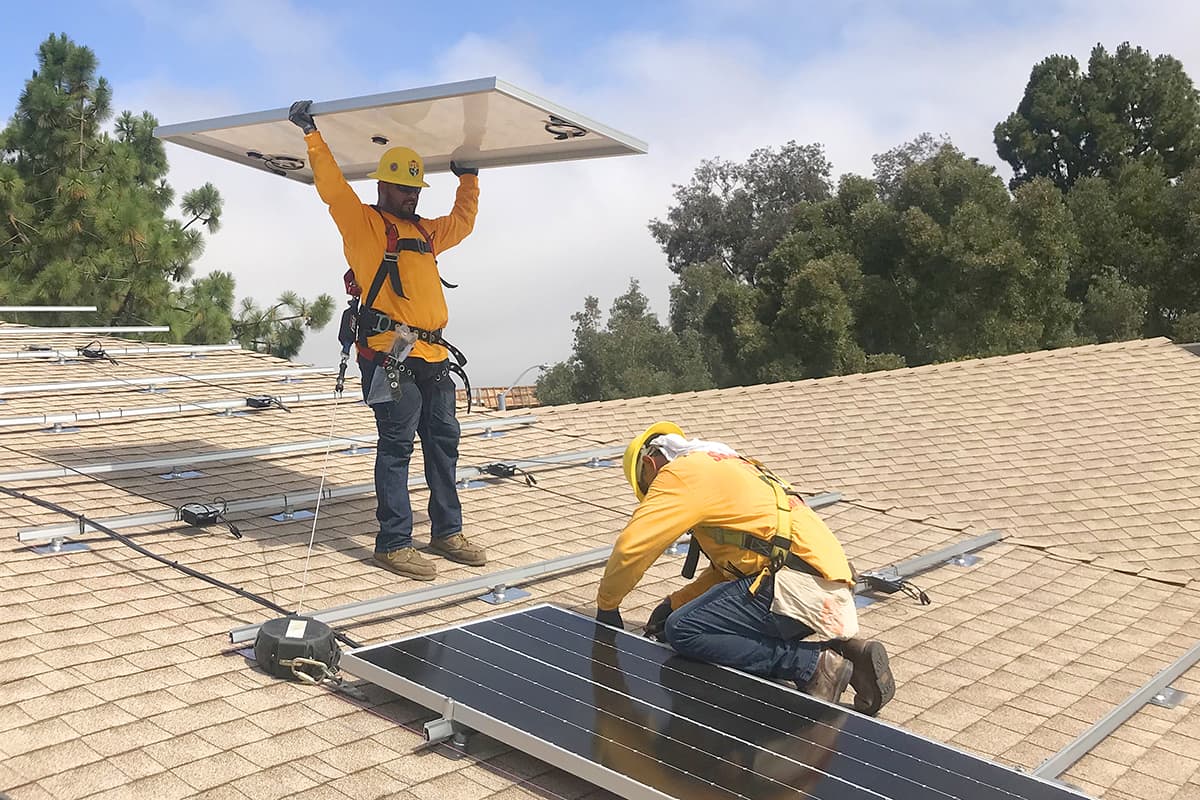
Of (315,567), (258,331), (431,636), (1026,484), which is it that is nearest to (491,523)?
(315,567)

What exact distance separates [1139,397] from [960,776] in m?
9.40

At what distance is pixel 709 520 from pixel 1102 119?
39.2 m

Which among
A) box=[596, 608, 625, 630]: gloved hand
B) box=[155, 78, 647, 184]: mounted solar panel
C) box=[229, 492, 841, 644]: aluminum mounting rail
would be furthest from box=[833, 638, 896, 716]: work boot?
box=[155, 78, 647, 184]: mounted solar panel

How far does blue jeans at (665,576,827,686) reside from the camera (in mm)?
4277

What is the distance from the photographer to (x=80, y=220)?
21781 mm

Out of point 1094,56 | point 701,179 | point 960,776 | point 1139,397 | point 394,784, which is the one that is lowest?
point 394,784

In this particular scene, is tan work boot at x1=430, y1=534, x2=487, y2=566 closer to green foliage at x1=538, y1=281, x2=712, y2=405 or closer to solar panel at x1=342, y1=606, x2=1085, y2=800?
solar panel at x1=342, y1=606, x2=1085, y2=800

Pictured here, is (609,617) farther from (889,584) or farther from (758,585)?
(889,584)

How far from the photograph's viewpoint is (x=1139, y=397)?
11398 millimetres

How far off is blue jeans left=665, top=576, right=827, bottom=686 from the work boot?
0.15 meters

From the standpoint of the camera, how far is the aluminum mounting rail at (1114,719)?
3.83 metres

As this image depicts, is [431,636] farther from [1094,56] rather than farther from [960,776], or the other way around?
[1094,56]

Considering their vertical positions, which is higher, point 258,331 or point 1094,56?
point 1094,56

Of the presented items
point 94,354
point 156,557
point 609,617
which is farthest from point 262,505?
point 94,354
